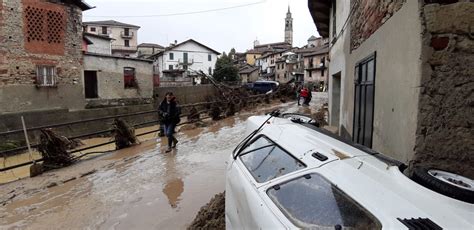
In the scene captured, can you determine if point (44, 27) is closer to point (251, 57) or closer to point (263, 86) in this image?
point (263, 86)

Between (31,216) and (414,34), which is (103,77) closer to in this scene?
(31,216)

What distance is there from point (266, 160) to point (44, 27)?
782 inches

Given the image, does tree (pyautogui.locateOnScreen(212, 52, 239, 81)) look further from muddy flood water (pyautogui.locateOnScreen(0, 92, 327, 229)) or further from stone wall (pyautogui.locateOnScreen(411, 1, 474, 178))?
stone wall (pyautogui.locateOnScreen(411, 1, 474, 178))

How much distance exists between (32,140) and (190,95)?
1448 cm

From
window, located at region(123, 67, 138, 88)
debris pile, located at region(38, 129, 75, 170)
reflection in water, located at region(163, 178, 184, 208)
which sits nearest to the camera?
reflection in water, located at region(163, 178, 184, 208)

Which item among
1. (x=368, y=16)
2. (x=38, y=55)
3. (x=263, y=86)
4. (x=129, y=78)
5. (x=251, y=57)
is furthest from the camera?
(x=251, y=57)

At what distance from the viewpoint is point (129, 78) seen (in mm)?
24062

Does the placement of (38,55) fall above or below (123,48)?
below

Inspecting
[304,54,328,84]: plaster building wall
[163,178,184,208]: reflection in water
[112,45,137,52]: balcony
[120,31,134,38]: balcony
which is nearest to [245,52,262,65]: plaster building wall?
[304,54,328,84]: plaster building wall

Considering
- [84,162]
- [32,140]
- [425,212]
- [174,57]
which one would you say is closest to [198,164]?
[84,162]

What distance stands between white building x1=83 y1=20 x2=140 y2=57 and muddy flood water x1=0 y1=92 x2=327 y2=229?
179 ft

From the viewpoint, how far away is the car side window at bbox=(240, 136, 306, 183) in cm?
244

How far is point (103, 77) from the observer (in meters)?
22.0

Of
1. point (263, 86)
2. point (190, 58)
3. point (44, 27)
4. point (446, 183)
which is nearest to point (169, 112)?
point (446, 183)
